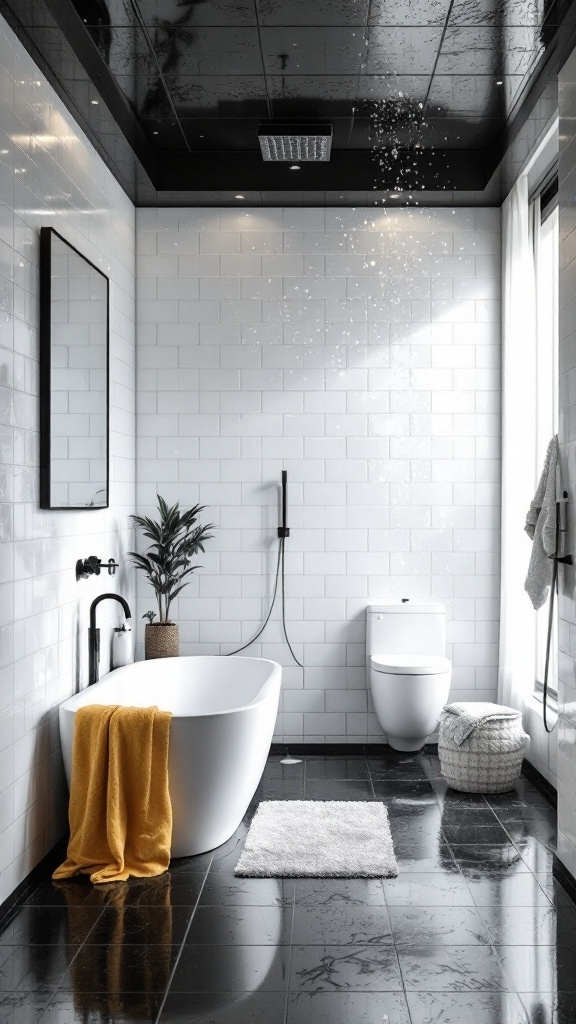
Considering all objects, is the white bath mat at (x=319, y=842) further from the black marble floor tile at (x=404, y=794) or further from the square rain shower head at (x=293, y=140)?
the square rain shower head at (x=293, y=140)

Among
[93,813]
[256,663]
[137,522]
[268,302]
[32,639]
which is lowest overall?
[93,813]

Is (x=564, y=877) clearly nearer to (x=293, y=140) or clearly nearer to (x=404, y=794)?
(x=404, y=794)

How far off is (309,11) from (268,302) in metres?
2.05

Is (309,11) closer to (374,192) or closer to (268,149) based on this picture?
(268,149)

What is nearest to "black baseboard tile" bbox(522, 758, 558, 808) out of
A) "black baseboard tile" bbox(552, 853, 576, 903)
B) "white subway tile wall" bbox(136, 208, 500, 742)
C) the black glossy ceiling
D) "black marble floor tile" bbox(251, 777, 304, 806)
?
"white subway tile wall" bbox(136, 208, 500, 742)

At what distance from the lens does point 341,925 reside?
3.09 meters

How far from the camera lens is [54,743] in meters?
3.76

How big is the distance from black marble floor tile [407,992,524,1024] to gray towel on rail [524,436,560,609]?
5.41ft

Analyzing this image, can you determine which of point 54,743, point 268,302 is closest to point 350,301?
point 268,302

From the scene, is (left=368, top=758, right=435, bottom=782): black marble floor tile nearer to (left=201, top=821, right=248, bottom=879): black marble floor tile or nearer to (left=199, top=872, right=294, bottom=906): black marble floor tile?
(left=201, top=821, right=248, bottom=879): black marble floor tile

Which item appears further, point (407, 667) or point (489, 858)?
point (407, 667)

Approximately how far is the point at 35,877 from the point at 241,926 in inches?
35.5

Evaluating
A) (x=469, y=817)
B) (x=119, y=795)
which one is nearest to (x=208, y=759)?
(x=119, y=795)

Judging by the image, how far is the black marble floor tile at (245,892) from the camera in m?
3.28
